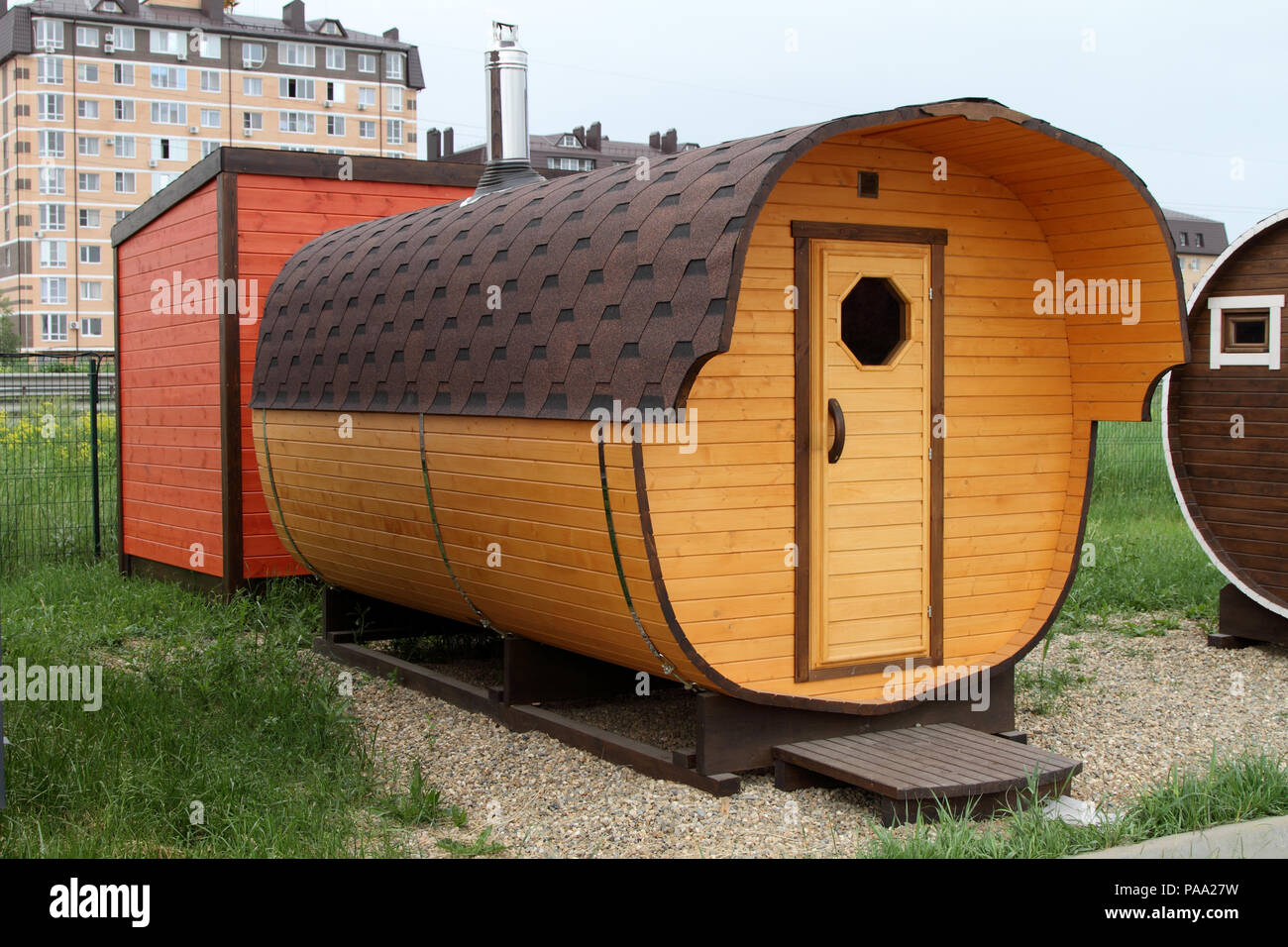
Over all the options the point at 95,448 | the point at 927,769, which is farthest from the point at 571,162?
the point at 927,769

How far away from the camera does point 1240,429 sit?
9.89 meters

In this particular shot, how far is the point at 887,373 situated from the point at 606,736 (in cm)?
223

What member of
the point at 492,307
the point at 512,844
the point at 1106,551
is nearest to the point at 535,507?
the point at 492,307

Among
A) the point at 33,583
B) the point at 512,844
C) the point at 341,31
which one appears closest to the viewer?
the point at 512,844

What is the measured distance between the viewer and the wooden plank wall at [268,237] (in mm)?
10891

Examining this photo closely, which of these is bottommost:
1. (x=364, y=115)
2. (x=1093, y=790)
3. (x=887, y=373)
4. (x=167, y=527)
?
(x=1093, y=790)


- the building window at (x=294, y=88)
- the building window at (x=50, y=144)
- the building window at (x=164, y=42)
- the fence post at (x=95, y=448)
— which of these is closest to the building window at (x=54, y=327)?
the building window at (x=50, y=144)

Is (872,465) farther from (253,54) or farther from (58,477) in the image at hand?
(253,54)

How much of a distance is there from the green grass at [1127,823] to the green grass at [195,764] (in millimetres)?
1971

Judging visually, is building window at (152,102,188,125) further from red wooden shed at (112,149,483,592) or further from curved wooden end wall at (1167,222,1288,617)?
curved wooden end wall at (1167,222,1288,617)

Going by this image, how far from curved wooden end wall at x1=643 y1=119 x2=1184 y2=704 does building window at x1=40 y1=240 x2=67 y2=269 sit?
77.3 m
